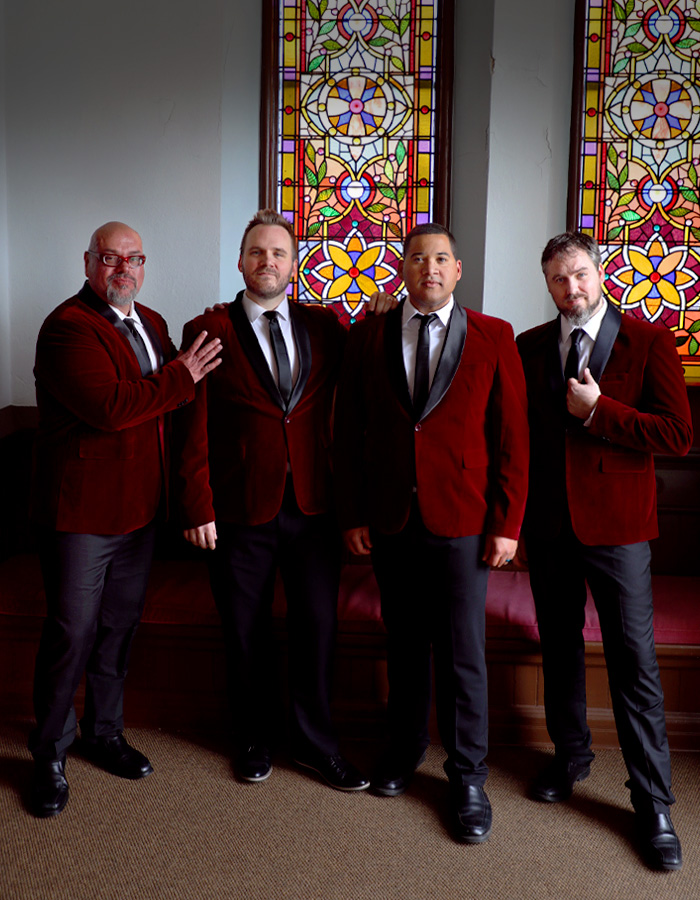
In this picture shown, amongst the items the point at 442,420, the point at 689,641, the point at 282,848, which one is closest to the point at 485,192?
the point at 442,420

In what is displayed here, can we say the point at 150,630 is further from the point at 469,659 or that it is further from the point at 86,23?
the point at 86,23

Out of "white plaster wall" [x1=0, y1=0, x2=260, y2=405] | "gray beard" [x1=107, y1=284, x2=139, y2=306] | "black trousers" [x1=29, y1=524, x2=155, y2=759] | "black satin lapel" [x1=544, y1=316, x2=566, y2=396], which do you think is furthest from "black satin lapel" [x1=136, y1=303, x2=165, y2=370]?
"black satin lapel" [x1=544, y1=316, x2=566, y2=396]

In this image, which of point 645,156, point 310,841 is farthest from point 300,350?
point 645,156

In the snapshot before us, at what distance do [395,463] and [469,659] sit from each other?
599mm

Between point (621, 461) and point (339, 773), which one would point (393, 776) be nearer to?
point (339, 773)

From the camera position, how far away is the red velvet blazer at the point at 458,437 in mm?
2422

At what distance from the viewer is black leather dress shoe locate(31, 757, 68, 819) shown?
2512 mm

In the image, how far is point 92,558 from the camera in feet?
8.50

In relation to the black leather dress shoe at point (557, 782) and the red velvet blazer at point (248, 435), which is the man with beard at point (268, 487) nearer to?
the red velvet blazer at point (248, 435)

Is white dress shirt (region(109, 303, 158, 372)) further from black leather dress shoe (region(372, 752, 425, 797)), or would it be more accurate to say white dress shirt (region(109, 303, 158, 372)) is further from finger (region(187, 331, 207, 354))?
black leather dress shoe (region(372, 752, 425, 797))

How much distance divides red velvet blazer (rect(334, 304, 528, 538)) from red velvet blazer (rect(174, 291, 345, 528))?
21 centimetres

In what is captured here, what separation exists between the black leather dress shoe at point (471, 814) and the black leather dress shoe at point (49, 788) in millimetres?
1155

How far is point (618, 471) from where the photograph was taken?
2.39 m

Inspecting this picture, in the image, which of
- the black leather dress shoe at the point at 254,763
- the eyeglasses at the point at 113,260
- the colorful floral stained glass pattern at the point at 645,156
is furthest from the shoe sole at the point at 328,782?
the colorful floral stained glass pattern at the point at 645,156
